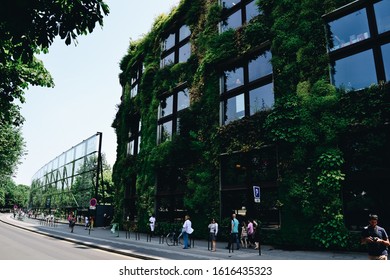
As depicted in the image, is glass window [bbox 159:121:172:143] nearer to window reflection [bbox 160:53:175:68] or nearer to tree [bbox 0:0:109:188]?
window reflection [bbox 160:53:175:68]

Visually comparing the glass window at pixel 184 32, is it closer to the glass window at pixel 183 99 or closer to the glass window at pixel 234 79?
the glass window at pixel 183 99

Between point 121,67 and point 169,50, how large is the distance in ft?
34.5

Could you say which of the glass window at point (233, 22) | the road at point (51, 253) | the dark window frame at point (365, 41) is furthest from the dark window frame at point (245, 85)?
the road at point (51, 253)

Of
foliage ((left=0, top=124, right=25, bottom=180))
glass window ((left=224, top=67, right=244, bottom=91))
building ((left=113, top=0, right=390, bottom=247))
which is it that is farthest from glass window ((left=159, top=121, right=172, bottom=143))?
foliage ((left=0, top=124, right=25, bottom=180))

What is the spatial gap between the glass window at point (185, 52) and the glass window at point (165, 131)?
5.61m

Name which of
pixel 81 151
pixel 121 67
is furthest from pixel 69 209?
pixel 121 67

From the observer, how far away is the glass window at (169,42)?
91.7ft

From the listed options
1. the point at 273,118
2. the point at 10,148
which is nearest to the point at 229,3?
the point at 273,118

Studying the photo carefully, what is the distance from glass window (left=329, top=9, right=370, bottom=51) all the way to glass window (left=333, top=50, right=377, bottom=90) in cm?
89

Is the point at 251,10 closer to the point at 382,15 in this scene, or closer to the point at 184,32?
the point at 184,32

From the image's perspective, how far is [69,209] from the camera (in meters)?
49.1

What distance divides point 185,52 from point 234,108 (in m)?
8.56

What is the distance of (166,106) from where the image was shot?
1054 inches

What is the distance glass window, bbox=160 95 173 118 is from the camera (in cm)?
2625
